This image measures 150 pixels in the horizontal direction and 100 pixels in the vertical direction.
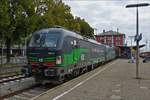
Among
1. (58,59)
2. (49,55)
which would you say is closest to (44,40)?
(49,55)

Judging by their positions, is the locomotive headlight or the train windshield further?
the train windshield

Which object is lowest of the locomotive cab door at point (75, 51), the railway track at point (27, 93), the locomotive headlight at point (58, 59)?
the railway track at point (27, 93)

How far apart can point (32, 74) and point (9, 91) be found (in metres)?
2.61

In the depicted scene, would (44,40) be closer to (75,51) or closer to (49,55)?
(49,55)

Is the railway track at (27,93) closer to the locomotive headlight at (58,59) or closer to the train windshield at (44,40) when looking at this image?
the locomotive headlight at (58,59)

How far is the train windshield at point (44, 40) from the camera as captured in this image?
18156 mm

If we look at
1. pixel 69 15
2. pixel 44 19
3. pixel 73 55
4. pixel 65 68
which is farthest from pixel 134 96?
pixel 69 15

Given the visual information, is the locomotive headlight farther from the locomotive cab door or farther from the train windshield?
the locomotive cab door

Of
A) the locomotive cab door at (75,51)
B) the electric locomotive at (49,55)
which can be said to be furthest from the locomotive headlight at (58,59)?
the locomotive cab door at (75,51)

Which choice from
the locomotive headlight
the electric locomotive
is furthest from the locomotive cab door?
the locomotive headlight

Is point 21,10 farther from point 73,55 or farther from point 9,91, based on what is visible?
point 9,91

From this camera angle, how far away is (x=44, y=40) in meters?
18.5

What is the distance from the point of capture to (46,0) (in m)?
47.2

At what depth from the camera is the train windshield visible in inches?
715
